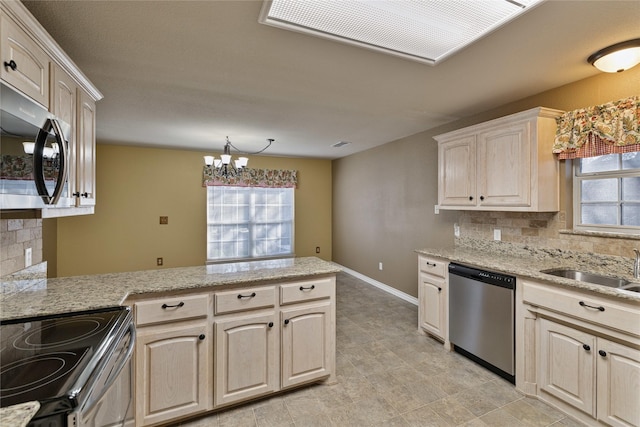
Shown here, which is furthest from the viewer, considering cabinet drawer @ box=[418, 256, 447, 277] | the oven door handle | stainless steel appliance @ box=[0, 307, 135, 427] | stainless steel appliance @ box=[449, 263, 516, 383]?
cabinet drawer @ box=[418, 256, 447, 277]

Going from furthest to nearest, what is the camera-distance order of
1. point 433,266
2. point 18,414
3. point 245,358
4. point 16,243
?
1. point 433,266
2. point 245,358
3. point 16,243
4. point 18,414

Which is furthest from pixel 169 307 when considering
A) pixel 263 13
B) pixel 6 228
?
pixel 263 13

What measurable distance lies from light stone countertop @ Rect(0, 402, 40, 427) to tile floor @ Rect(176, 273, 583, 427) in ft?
4.57

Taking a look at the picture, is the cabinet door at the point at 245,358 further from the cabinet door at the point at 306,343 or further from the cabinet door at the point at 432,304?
the cabinet door at the point at 432,304

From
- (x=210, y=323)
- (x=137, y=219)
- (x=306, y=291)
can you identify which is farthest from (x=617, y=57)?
(x=137, y=219)

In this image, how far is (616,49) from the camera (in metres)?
1.87

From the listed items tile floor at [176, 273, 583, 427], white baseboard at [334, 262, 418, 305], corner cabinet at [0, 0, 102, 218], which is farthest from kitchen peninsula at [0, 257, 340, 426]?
white baseboard at [334, 262, 418, 305]

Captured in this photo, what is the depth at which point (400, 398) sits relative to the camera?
7.27 ft

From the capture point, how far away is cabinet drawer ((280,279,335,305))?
2.14m

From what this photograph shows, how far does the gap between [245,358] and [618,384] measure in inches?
90.4

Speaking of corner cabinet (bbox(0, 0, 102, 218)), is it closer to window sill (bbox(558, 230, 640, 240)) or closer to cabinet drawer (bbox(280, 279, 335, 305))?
cabinet drawer (bbox(280, 279, 335, 305))

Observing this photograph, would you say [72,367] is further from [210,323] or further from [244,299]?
[244,299]

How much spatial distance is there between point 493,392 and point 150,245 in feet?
17.2

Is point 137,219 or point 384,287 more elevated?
point 137,219
